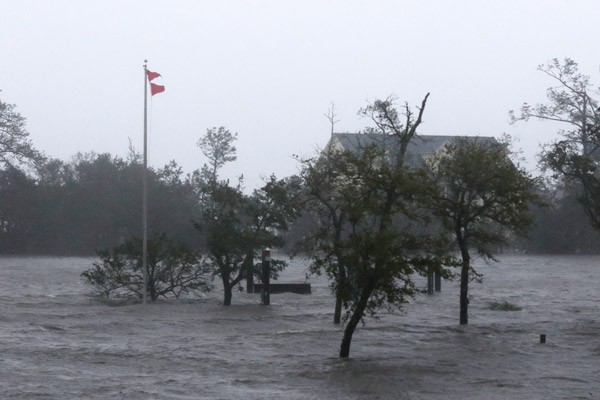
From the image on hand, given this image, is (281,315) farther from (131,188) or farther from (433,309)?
(131,188)

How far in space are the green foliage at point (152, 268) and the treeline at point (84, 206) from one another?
4753 cm

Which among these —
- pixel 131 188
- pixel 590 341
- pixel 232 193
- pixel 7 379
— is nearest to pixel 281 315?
pixel 232 193

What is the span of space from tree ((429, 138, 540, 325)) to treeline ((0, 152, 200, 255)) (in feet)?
188

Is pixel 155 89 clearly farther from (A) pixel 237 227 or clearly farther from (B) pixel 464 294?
(B) pixel 464 294

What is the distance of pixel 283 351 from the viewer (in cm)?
2072

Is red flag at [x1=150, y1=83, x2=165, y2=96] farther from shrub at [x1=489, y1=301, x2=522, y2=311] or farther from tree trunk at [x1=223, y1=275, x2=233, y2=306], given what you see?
shrub at [x1=489, y1=301, x2=522, y2=311]

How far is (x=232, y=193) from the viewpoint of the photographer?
31531 mm

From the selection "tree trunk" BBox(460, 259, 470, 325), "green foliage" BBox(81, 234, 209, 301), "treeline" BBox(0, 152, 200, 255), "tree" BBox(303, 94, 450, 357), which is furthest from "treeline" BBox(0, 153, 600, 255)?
"tree" BBox(303, 94, 450, 357)

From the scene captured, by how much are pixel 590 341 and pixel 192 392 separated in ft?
36.3

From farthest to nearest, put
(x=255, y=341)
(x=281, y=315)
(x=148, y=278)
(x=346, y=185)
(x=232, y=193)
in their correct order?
(x=148, y=278), (x=232, y=193), (x=281, y=315), (x=255, y=341), (x=346, y=185)

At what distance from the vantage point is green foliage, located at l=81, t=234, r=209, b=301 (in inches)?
1292

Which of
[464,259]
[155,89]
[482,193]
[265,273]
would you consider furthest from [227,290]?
[482,193]

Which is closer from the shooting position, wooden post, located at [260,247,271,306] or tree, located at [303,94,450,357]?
tree, located at [303,94,450,357]

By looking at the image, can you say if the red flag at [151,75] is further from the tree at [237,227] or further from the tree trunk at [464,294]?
the tree trunk at [464,294]
